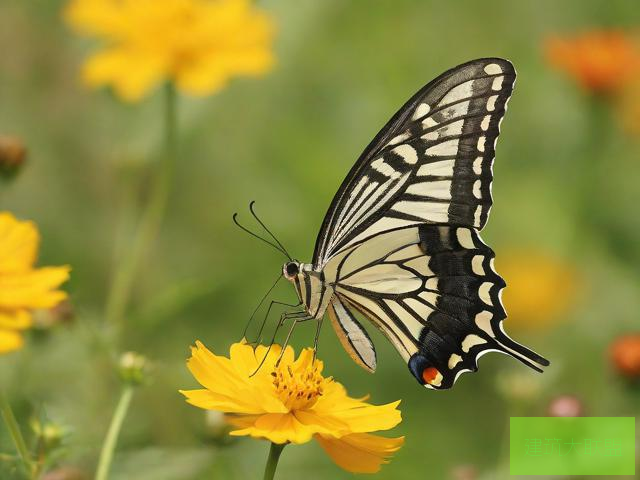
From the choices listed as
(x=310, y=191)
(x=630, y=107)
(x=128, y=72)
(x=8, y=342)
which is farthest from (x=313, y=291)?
(x=630, y=107)

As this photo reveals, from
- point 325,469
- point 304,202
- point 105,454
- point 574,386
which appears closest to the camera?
point 105,454

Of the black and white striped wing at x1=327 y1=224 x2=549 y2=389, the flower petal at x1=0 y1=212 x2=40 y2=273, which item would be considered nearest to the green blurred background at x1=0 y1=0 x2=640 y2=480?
the black and white striped wing at x1=327 y1=224 x2=549 y2=389

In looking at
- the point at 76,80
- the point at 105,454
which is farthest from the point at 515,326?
the point at 105,454

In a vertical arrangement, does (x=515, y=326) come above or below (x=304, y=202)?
below

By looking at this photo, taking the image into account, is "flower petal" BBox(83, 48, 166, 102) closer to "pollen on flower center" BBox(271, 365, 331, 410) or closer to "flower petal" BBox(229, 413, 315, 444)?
"pollen on flower center" BBox(271, 365, 331, 410)

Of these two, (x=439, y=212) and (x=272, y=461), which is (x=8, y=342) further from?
(x=439, y=212)

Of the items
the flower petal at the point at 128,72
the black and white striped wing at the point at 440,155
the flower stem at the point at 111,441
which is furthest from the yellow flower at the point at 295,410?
the flower petal at the point at 128,72

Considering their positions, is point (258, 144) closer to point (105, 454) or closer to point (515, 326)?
point (515, 326)

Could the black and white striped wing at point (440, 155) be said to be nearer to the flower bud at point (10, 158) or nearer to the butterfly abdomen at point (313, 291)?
the butterfly abdomen at point (313, 291)

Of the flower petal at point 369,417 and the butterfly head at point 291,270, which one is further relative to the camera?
the butterfly head at point 291,270
